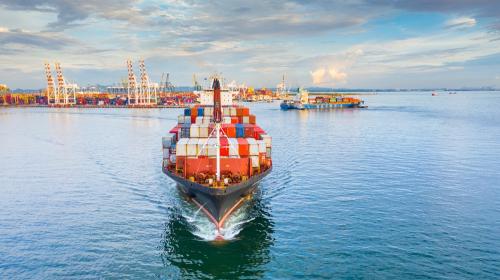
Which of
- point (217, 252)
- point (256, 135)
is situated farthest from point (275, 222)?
point (256, 135)

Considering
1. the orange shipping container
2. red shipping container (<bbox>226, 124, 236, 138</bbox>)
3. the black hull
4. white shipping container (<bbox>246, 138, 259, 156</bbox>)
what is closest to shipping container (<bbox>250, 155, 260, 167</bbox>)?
white shipping container (<bbox>246, 138, 259, 156</bbox>)

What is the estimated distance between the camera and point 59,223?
3253 centimetres

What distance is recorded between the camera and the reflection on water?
2481cm

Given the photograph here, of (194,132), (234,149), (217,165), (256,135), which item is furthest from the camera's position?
(256,135)

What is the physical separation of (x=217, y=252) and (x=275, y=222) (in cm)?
760

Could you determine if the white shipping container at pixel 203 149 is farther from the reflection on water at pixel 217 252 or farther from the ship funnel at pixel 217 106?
the reflection on water at pixel 217 252

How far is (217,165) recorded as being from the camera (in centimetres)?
3150

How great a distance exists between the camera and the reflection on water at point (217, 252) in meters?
24.8

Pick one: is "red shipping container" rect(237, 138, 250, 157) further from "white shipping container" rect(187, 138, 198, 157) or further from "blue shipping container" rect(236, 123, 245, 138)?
"blue shipping container" rect(236, 123, 245, 138)

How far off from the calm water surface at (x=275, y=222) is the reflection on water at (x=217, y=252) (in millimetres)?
87

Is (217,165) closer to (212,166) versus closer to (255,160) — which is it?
(212,166)

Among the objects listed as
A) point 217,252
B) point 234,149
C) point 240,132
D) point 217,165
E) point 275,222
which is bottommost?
point 217,252

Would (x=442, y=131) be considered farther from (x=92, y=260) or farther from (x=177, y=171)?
(x=92, y=260)

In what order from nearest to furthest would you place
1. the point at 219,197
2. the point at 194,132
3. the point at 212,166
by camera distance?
the point at 219,197 < the point at 212,166 < the point at 194,132
